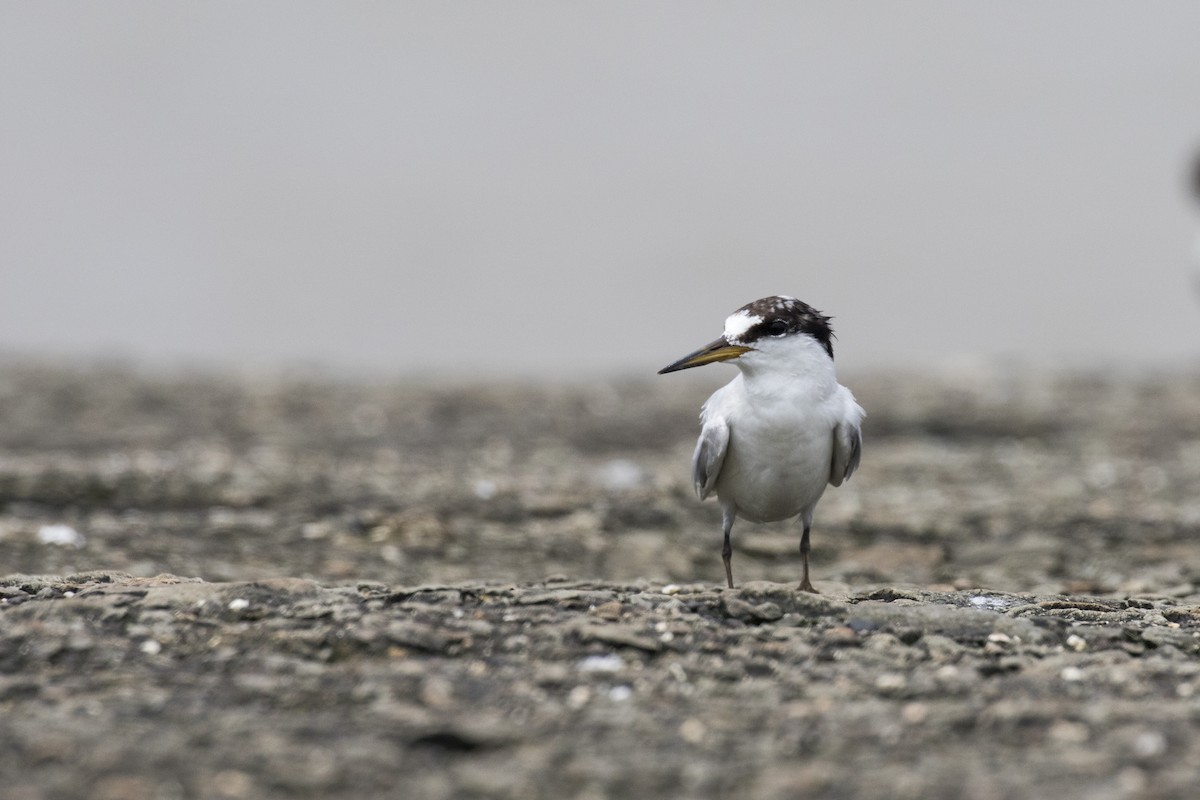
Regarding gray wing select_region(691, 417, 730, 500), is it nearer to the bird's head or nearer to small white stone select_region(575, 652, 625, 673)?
the bird's head

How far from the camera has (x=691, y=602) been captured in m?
4.32

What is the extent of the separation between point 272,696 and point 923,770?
5.32 ft

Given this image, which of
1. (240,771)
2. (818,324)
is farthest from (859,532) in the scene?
(240,771)

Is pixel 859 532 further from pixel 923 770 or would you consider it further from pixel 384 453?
pixel 923 770

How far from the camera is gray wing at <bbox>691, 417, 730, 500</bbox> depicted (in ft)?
15.6

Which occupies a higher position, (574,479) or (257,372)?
(257,372)

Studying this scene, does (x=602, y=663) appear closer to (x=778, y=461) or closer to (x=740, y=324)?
(x=778, y=461)

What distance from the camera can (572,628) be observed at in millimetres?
3982

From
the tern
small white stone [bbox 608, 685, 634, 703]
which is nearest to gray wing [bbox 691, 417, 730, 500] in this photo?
the tern

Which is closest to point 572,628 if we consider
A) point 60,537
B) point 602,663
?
point 602,663

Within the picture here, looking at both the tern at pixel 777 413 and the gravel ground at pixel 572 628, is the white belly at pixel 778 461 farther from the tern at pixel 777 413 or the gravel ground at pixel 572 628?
the gravel ground at pixel 572 628

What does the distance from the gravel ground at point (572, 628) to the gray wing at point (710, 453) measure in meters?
0.44

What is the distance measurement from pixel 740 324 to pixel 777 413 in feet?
1.10

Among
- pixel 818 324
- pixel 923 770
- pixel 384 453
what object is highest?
pixel 818 324
